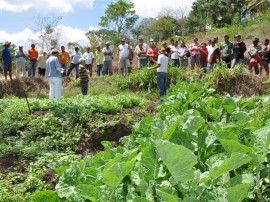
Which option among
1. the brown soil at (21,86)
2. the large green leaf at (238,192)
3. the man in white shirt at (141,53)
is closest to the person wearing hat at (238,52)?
the man in white shirt at (141,53)

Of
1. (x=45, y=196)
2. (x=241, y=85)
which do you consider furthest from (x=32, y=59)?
(x=45, y=196)

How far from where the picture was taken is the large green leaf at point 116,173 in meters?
1.43

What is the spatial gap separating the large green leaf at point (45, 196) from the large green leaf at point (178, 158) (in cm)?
59

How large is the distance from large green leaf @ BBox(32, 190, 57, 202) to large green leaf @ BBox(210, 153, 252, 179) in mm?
738

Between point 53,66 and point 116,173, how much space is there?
28.8ft

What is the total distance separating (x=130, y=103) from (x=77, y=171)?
23.1 feet

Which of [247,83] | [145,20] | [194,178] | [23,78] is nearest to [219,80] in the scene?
[247,83]

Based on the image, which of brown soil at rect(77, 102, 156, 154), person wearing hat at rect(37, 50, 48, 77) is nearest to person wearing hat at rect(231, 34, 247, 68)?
brown soil at rect(77, 102, 156, 154)

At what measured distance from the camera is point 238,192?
3.85ft

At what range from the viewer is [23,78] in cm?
1409

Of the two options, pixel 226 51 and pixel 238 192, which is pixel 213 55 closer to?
pixel 226 51

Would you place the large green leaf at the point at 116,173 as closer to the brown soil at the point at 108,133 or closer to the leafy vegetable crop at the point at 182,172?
the leafy vegetable crop at the point at 182,172

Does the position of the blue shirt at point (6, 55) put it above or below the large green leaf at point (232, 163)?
above

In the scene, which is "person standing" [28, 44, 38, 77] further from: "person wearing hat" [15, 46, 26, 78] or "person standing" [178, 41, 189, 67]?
"person standing" [178, 41, 189, 67]
